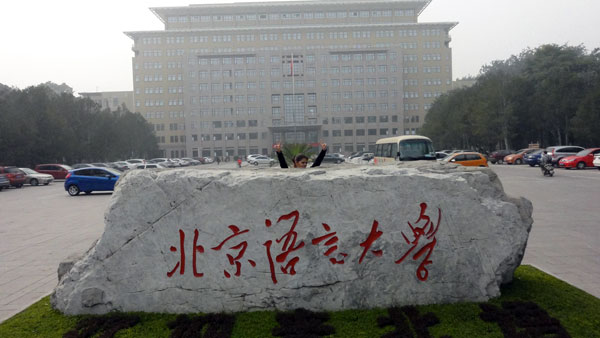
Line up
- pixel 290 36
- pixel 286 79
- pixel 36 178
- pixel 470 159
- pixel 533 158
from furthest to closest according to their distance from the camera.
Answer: pixel 290 36
pixel 286 79
pixel 533 158
pixel 36 178
pixel 470 159

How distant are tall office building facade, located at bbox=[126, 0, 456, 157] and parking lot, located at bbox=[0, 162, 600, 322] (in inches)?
2409

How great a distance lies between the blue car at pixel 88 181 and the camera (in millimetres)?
17359

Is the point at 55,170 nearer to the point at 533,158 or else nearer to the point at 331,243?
the point at 331,243

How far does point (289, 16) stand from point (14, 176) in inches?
2764

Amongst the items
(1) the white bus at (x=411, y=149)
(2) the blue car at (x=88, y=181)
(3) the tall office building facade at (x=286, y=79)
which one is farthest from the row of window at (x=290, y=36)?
(2) the blue car at (x=88, y=181)

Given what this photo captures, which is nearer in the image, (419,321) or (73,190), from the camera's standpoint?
(419,321)

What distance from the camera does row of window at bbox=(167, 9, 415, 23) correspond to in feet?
272

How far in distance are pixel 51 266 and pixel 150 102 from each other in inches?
3163

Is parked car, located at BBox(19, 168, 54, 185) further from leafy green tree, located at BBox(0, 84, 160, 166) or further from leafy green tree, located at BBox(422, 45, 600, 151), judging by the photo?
leafy green tree, located at BBox(422, 45, 600, 151)

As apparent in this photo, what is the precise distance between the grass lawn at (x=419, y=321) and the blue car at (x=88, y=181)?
14468 mm

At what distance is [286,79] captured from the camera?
74.6m

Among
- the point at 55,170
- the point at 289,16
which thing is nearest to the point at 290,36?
the point at 289,16

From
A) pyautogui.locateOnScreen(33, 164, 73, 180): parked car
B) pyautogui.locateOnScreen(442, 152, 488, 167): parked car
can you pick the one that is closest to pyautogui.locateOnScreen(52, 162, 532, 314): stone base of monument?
pyautogui.locateOnScreen(442, 152, 488, 167): parked car

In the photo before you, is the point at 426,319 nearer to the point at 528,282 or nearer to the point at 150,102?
the point at 528,282
